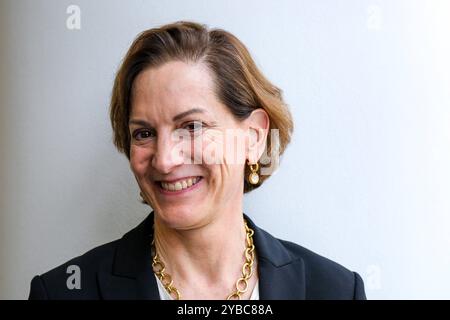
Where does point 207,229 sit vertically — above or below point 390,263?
A: above

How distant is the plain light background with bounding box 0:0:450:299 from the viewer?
1.66 meters

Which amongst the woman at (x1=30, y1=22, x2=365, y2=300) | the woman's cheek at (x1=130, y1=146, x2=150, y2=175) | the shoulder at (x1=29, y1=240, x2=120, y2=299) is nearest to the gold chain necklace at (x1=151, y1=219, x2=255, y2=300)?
the woman at (x1=30, y1=22, x2=365, y2=300)

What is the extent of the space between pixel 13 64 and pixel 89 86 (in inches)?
9.5

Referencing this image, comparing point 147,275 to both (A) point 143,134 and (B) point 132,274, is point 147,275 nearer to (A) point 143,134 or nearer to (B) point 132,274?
(B) point 132,274

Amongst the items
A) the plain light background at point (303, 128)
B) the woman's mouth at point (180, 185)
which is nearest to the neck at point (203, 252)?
the woman's mouth at point (180, 185)

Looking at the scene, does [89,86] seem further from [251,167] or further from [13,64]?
[251,167]

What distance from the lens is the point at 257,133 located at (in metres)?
1.38

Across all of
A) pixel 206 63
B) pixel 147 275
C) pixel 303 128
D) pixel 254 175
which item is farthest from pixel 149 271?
pixel 303 128

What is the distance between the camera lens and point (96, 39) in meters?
1.65

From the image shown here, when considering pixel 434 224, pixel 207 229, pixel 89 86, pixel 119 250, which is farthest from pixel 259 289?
pixel 89 86

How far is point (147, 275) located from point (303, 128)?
0.65 m

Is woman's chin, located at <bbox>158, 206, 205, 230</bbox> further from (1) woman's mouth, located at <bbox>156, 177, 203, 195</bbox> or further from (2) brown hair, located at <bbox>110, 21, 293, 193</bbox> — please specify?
(2) brown hair, located at <bbox>110, 21, 293, 193</bbox>

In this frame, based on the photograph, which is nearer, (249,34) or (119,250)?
(119,250)

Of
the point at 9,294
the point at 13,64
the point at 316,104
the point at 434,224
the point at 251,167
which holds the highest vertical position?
the point at 13,64
